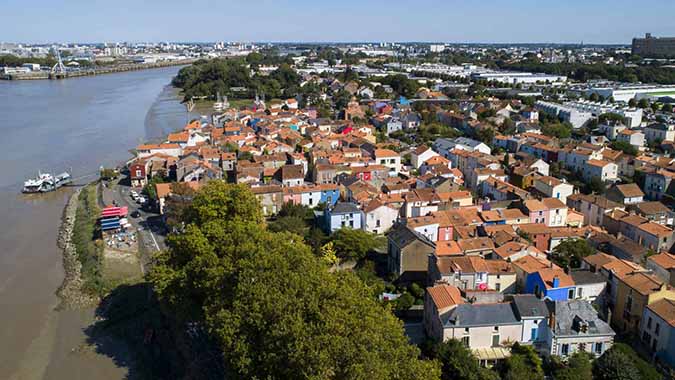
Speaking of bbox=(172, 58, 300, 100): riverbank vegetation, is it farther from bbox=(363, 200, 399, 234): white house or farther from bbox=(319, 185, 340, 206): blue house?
bbox=(363, 200, 399, 234): white house

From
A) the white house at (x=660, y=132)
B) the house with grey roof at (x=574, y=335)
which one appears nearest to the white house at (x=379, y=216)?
the house with grey roof at (x=574, y=335)

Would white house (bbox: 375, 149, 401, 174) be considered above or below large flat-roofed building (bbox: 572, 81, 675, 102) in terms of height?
below

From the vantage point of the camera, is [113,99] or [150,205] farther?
[113,99]

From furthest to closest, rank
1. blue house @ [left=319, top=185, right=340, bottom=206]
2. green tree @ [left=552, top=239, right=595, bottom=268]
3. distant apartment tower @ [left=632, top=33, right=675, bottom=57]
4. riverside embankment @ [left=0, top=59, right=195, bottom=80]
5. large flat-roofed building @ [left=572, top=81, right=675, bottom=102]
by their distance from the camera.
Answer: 1. distant apartment tower @ [left=632, top=33, right=675, bottom=57]
2. riverside embankment @ [left=0, top=59, right=195, bottom=80]
3. large flat-roofed building @ [left=572, top=81, right=675, bottom=102]
4. blue house @ [left=319, top=185, right=340, bottom=206]
5. green tree @ [left=552, top=239, right=595, bottom=268]

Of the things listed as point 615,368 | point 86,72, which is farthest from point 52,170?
point 86,72

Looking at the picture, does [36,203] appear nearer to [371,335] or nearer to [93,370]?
[93,370]

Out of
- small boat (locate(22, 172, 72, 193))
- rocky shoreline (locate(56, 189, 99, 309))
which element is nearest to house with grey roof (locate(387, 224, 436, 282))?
rocky shoreline (locate(56, 189, 99, 309))

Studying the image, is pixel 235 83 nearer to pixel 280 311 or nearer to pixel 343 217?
pixel 343 217

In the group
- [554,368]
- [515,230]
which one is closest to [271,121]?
[515,230]
